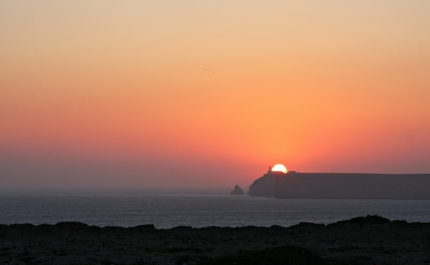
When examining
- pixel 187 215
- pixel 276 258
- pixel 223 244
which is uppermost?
pixel 187 215

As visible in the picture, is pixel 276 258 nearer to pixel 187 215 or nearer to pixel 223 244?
pixel 223 244

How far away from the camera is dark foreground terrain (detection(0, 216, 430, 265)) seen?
759 inches

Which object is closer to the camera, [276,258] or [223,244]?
[276,258]

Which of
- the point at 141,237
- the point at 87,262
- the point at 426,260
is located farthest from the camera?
the point at 141,237

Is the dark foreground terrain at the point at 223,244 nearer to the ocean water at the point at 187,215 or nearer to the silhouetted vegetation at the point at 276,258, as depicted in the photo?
the silhouetted vegetation at the point at 276,258

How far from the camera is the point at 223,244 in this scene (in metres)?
24.9

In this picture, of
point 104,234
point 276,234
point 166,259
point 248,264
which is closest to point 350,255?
point 248,264

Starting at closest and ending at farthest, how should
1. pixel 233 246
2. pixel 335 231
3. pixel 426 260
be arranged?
pixel 426 260 < pixel 233 246 < pixel 335 231

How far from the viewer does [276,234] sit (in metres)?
29.3

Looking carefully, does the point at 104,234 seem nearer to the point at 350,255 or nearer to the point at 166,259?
the point at 166,259

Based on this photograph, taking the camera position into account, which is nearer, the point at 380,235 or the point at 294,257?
the point at 294,257

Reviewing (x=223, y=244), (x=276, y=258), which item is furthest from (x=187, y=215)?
(x=276, y=258)

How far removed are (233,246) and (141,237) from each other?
545cm

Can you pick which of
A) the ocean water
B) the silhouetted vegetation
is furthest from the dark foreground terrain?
the ocean water
